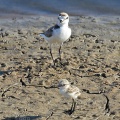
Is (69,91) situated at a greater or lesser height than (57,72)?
greater

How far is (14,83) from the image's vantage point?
805cm

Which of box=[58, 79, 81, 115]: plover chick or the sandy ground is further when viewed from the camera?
the sandy ground

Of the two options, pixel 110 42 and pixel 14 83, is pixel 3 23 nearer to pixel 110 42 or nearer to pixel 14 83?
pixel 110 42

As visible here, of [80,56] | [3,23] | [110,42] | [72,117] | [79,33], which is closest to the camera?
[72,117]

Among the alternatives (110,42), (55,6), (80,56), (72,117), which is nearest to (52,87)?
(72,117)

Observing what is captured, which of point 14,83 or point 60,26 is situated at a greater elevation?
point 60,26

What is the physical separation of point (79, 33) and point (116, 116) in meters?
4.64

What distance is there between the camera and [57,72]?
8.58 metres

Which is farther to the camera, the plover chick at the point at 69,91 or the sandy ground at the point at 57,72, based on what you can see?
the sandy ground at the point at 57,72

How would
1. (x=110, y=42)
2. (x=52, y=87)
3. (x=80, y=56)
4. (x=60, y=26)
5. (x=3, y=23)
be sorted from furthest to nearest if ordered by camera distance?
(x=3, y=23)
(x=110, y=42)
(x=80, y=56)
(x=60, y=26)
(x=52, y=87)

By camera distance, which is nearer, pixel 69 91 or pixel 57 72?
pixel 69 91

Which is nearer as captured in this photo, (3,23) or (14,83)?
(14,83)

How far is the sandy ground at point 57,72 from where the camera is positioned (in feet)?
23.2

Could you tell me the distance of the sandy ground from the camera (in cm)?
706
